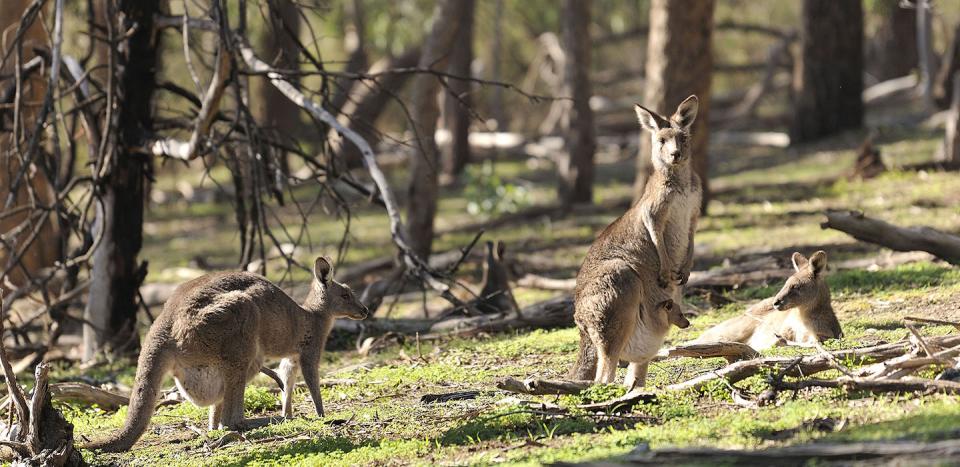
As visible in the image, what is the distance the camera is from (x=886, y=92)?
2256 cm

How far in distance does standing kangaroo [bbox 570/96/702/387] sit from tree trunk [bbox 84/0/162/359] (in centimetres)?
464

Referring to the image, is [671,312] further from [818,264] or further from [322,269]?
[322,269]

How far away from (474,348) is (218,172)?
17796 mm

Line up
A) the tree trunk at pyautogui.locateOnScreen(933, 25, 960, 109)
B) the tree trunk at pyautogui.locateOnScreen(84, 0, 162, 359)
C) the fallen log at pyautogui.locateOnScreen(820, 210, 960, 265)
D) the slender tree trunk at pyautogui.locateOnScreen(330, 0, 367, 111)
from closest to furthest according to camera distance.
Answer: the fallen log at pyautogui.locateOnScreen(820, 210, 960, 265), the tree trunk at pyautogui.locateOnScreen(84, 0, 162, 359), the tree trunk at pyautogui.locateOnScreen(933, 25, 960, 109), the slender tree trunk at pyautogui.locateOnScreen(330, 0, 367, 111)

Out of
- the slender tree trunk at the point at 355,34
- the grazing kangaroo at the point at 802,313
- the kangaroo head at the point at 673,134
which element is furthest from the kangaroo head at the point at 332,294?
the slender tree trunk at the point at 355,34

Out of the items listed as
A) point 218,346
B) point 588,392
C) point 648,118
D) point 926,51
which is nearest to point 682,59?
point 926,51

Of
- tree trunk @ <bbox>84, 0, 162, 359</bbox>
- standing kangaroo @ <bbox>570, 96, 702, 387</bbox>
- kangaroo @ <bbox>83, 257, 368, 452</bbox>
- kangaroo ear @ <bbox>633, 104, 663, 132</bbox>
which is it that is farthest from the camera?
tree trunk @ <bbox>84, 0, 162, 359</bbox>

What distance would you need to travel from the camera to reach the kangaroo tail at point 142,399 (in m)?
6.30

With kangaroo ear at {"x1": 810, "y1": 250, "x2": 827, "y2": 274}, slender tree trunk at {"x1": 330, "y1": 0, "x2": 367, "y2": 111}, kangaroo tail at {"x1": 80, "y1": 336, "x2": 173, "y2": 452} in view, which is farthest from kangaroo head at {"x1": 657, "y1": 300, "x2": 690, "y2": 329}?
slender tree trunk at {"x1": 330, "y1": 0, "x2": 367, "y2": 111}

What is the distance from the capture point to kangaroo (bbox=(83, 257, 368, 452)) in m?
6.44

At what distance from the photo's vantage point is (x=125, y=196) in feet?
33.9

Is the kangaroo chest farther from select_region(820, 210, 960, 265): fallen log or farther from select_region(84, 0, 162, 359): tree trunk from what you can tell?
select_region(84, 0, 162, 359): tree trunk

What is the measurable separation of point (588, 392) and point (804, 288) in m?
1.87

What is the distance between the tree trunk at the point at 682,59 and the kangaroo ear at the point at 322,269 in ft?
24.7
